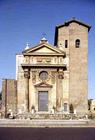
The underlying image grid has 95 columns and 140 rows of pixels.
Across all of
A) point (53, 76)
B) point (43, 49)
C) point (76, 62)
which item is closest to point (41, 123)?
point (53, 76)

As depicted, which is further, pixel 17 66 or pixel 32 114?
pixel 17 66

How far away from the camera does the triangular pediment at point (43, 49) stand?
111 ft

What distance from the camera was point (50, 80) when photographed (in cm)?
3394

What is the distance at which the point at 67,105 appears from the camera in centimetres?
3366

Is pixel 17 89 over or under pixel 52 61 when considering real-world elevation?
under

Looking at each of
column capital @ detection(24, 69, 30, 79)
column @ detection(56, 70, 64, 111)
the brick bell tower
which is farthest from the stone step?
column capital @ detection(24, 69, 30, 79)

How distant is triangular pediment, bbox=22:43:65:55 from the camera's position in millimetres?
33688

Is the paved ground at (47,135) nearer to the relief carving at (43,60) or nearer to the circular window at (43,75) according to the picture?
the circular window at (43,75)

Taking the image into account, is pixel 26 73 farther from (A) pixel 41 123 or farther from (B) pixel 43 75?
(A) pixel 41 123

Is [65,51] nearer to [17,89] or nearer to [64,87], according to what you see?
[64,87]

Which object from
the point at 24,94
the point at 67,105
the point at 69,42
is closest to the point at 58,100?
the point at 67,105

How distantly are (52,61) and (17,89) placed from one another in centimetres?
384

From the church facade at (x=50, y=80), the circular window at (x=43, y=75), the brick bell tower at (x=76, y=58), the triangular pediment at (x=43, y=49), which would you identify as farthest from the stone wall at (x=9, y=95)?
the brick bell tower at (x=76, y=58)

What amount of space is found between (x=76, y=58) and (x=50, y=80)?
3.01 m
